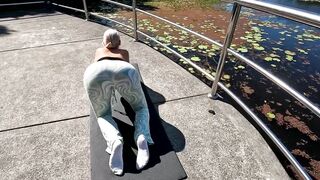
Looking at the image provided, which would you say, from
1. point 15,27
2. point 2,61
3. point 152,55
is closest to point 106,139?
point 152,55

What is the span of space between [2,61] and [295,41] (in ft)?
22.1

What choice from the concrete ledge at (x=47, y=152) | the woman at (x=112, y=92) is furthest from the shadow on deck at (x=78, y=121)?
the woman at (x=112, y=92)

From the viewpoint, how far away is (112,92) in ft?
7.78

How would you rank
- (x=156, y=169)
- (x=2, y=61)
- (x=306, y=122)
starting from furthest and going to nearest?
(x=2, y=61)
(x=306, y=122)
(x=156, y=169)

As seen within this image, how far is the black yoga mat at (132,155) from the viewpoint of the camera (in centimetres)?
214

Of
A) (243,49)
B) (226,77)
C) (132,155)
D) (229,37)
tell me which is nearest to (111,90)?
(132,155)

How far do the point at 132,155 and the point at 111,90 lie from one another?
628 mm

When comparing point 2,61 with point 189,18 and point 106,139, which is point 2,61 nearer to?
point 106,139

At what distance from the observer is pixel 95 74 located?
221 cm

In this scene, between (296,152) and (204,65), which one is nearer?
(296,152)

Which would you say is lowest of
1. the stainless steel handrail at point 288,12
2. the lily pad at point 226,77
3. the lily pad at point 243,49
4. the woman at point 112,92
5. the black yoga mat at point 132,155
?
the lily pad at point 226,77

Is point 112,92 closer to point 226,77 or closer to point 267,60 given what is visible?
point 226,77

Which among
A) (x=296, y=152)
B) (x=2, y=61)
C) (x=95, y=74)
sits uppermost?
(x=95, y=74)

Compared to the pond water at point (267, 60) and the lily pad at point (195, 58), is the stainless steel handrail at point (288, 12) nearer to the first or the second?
the pond water at point (267, 60)
